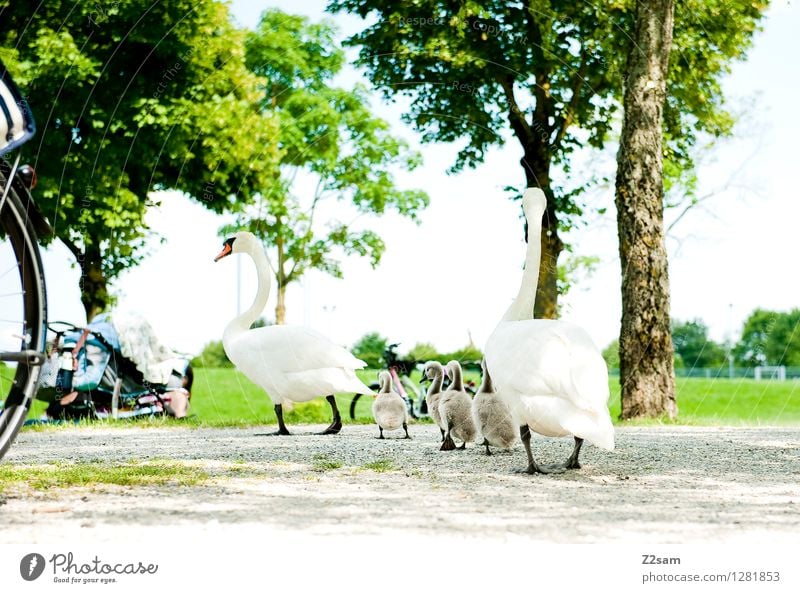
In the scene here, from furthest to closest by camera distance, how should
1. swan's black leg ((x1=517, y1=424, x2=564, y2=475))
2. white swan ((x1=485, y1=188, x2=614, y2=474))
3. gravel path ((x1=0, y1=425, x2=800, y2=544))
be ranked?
swan's black leg ((x1=517, y1=424, x2=564, y2=475)), white swan ((x1=485, y1=188, x2=614, y2=474)), gravel path ((x1=0, y1=425, x2=800, y2=544))

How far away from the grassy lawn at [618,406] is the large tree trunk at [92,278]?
147 centimetres

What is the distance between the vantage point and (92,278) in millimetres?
12008

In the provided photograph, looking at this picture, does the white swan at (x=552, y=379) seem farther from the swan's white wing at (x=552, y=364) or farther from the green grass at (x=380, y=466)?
the green grass at (x=380, y=466)

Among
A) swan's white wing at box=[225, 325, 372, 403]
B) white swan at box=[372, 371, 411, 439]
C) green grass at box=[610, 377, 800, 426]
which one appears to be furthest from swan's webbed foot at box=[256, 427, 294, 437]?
green grass at box=[610, 377, 800, 426]

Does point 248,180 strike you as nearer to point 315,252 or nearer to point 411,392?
point 315,252

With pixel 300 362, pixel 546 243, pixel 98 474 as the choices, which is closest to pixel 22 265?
pixel 98 474

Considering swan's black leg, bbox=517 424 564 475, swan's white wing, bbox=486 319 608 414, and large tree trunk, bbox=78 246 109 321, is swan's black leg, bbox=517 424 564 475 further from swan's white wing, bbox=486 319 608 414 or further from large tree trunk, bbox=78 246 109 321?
large tree trunk, bbox=78 246 109 321

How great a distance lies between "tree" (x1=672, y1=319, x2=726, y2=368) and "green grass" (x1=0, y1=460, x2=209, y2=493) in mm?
6737

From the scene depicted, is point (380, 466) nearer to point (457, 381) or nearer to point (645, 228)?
point (457, 381)

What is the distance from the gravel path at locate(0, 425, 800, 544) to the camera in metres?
4.20

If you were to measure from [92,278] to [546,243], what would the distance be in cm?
523

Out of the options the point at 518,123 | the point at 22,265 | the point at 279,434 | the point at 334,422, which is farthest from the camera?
the point at 518,123

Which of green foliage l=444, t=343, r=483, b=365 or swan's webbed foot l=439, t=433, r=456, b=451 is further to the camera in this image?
green foliage l=444, t=343, r=483, b=365

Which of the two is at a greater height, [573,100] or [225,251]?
[573,100]
